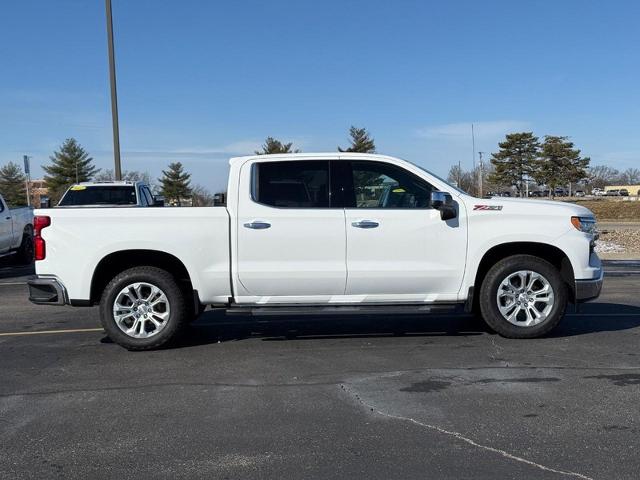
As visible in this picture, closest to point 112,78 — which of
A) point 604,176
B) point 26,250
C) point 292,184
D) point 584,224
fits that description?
point 26,250

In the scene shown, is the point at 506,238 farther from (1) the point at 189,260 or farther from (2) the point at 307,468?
(2) the point at 307,468

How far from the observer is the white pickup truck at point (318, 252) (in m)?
6.56

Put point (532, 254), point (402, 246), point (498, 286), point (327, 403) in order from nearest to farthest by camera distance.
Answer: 1. point (327, 403)
2. point (402, 246)
3. point (498, 286)
4. point (532, 254)

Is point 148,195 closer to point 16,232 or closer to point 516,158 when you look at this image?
point 16,232

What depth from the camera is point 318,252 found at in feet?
21.7

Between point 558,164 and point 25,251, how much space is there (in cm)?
6082

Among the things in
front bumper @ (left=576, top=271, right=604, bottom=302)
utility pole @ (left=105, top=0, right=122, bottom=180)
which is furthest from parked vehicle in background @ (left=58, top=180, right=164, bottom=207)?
front bumper @ (left=576, top=271, right=604, bottom=302)

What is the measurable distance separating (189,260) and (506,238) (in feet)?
10.7

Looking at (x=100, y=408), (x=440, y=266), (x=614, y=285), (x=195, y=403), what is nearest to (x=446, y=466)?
(x=195, y=403)

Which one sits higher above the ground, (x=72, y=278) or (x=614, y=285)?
(x=72, y=278)

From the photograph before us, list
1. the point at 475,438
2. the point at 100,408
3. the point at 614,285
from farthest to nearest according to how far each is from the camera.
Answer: the point at 614,285, the point at 100,408, the point at 475,438

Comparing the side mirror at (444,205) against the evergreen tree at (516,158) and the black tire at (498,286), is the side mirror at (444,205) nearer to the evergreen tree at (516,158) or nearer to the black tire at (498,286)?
the black tire at (498,286)

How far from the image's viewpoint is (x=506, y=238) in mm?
6699

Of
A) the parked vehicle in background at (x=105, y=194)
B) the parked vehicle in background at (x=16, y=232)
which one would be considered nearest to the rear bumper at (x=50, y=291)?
the parked vehicle in background at (x=105, y=194)
